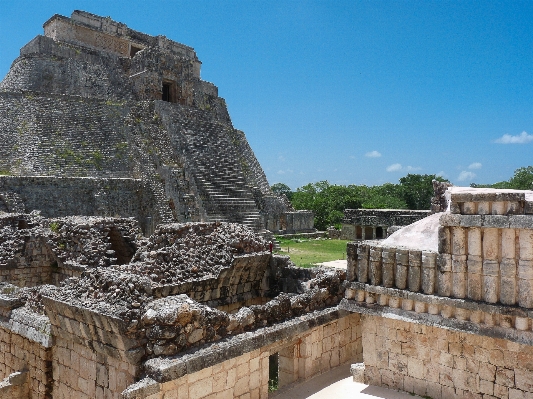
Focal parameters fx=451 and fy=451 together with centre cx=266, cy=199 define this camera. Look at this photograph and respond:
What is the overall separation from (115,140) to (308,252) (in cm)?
1028

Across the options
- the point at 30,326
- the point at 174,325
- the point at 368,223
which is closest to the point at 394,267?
the point at 174,325

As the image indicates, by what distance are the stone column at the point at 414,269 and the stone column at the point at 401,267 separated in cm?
6

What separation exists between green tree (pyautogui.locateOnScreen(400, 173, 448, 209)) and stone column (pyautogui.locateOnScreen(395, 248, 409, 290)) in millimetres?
44830

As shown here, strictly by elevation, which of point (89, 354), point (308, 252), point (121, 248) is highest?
point (121, 248)

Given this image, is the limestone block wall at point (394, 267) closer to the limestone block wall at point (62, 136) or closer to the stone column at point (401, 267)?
the stone column at point (401, 267)

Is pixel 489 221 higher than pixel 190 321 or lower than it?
higher

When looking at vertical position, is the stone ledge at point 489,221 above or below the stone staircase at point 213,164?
below

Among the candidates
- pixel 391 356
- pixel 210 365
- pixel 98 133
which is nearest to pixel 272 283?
pixel 391 356

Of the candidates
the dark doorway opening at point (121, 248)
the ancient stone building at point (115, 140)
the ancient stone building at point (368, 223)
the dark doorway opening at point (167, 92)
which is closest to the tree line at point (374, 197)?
the ancient stone building at point (368, 223)

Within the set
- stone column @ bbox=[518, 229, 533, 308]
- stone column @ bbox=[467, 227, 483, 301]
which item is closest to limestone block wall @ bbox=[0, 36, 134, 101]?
stone column @ bbox=[467, 227, 483, 301]

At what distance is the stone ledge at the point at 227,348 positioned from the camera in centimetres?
402

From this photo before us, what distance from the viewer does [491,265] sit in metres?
4.61

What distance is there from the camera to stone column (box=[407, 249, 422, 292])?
16.8ft

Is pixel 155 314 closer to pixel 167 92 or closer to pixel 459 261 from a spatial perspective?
pixel 459 261
